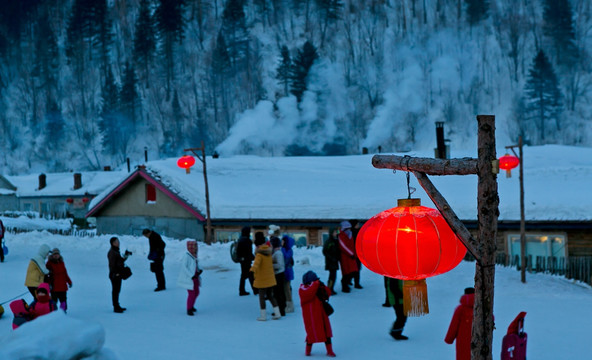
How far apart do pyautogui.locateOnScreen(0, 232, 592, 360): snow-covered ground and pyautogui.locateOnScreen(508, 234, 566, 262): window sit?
318 cm

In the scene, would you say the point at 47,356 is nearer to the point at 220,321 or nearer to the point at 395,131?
the point at 220,321

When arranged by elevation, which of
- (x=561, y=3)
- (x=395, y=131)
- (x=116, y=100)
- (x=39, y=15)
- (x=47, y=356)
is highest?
(x=39, y=15)

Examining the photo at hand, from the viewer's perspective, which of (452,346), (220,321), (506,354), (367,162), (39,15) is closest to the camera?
(506,354)

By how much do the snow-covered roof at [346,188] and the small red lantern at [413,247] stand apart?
1433cm

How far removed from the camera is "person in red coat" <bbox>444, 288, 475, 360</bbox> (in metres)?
7.49

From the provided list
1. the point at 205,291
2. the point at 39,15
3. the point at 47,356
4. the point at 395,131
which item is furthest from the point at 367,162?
the point at 39,15

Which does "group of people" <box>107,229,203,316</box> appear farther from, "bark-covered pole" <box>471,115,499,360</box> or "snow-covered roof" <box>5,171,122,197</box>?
"snow-covered roof" <box>5,171,122,197</box>

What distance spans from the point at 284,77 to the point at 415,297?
7874 cm

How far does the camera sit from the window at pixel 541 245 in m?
18.7

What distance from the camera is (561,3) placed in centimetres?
7444

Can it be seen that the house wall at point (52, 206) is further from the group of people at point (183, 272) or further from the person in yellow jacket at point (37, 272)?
the person in yellow jacket at point (37, 272)

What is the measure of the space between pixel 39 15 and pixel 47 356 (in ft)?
382

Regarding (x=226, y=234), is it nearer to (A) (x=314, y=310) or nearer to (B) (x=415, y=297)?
(A) (x=314, y=310)

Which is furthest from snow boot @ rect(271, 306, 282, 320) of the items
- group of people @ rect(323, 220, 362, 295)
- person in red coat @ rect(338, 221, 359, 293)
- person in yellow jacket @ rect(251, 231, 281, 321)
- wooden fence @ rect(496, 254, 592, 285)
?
wooden fence @ rect(496, 254, 592, 285)
